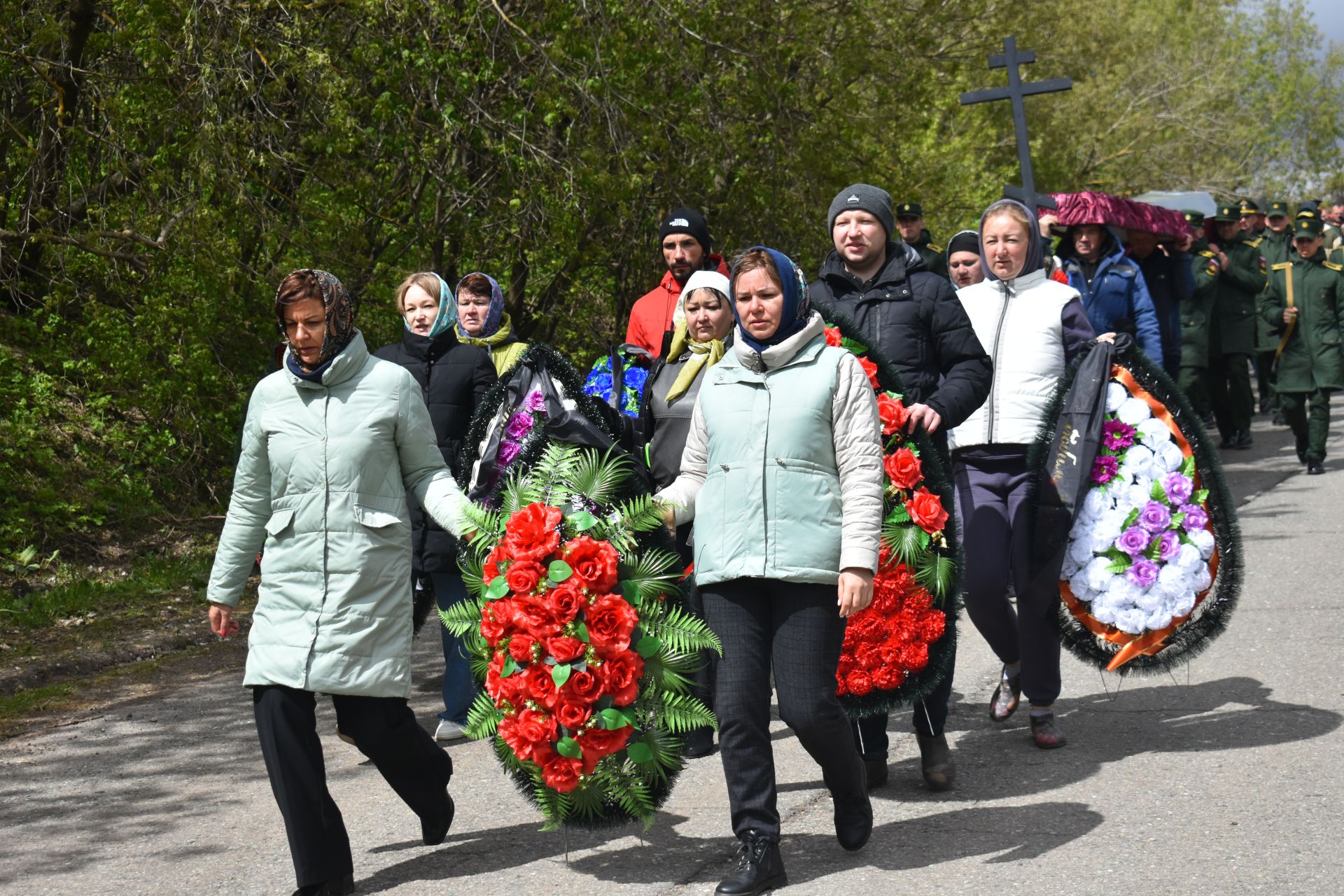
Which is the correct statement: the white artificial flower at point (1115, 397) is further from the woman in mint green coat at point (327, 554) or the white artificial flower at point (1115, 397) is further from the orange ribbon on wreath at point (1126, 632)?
the woman in mint green coat at point (327, 554)

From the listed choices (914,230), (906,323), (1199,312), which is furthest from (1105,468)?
(1199,312)

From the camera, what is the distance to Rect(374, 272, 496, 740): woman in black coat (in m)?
6.75

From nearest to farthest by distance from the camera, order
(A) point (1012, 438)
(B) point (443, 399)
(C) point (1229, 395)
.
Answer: (A) point (1012, 438)
(B) point (443, 399)
(C) point (1229, 395)

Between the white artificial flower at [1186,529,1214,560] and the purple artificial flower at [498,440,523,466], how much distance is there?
2643 millimetres

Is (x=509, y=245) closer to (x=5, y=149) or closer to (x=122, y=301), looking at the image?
(x=122, y=301)

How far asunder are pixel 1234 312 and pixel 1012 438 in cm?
1085

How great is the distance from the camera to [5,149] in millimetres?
11156

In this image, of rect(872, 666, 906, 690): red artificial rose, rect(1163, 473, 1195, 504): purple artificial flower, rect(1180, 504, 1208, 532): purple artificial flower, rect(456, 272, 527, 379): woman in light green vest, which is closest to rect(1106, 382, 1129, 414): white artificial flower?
rect(1163, 473, 1195, 504): purple artificial flower

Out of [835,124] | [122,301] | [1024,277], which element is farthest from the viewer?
[835,124]

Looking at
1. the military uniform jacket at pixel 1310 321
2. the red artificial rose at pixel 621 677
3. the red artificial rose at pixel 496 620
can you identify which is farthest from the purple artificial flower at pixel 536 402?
the military uniform jacket at pixel 1310 321

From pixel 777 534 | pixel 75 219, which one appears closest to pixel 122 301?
pixel 75 219

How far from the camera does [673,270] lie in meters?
7.16

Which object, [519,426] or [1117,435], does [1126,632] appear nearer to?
[1117,435]

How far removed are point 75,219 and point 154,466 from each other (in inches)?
69.4
